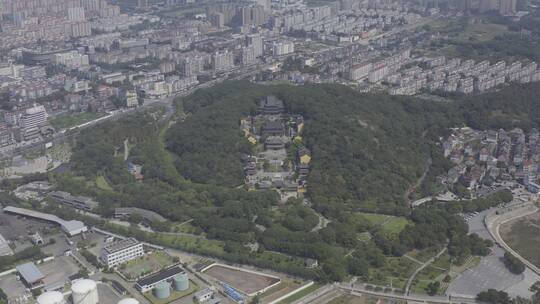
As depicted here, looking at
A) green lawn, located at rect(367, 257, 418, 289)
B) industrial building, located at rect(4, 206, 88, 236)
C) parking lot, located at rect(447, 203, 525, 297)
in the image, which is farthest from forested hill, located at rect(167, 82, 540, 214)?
industrial building, located at rect(4, 206, 88, 236)

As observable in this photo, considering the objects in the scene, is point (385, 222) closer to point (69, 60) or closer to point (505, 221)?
point (505, 221)

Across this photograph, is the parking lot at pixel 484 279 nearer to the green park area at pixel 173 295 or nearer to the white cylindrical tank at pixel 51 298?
the green park area at pixel 173 295

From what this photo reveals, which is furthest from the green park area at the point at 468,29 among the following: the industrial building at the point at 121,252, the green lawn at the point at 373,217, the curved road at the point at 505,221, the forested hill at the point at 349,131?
the industrial building at the point at 121,252

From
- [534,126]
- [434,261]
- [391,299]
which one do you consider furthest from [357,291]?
[534,126]

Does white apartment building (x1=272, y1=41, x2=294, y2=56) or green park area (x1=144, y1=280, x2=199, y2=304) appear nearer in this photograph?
green park area (x1=144, y1=280, x2=199, y2=304)

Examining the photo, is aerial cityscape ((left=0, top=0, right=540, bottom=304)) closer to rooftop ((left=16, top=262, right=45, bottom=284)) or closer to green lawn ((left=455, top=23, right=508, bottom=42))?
rooftop ((left=16, top=262, right=45, bottom=284))

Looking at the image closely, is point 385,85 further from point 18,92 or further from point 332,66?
point 18,92
